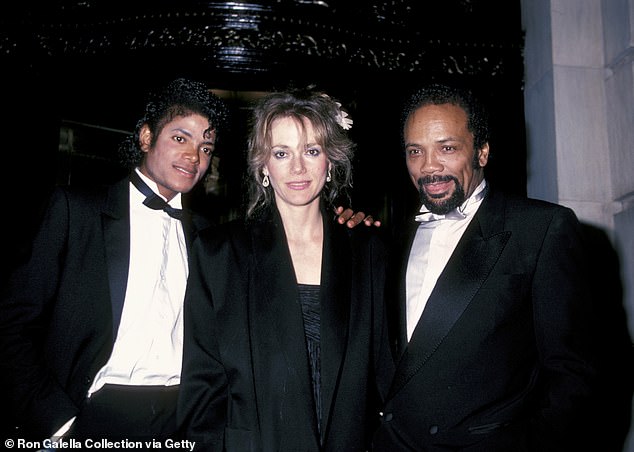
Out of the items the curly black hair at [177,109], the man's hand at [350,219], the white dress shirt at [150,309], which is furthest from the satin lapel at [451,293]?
the curly black hair at [177,109]

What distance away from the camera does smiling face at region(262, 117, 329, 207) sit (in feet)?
8.55

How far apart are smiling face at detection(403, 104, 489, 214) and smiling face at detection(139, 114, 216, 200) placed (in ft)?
3.72

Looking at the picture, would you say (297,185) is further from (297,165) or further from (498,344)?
(498,344)

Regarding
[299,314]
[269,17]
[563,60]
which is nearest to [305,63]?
[269,17]

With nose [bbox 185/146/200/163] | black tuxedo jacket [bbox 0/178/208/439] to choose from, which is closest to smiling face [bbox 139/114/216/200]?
nose [bbox 185/146/200/163]

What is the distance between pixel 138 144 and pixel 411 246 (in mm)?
1707

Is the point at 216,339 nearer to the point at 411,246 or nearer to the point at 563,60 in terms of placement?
the point at 411,246

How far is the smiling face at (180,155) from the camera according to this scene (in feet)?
9.66

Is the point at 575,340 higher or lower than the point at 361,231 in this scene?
lower

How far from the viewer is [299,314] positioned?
90.7 inches

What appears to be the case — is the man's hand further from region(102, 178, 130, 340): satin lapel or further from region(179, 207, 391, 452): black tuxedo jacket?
region(102, 178, 130, 340): satin lapel

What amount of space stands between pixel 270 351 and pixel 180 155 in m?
1.26

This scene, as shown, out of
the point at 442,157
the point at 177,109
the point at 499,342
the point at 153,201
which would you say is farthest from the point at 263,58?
the point at 499,342

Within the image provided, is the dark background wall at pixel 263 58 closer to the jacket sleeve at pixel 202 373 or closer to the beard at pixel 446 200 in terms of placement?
the beard at pixel 446 200
